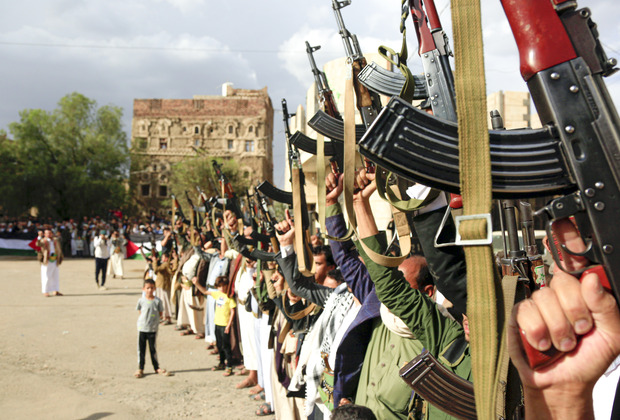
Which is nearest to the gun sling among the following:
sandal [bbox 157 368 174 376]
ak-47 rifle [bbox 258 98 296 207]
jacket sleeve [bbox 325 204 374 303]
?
jacket sleeve [bbox 325 204 374 303]

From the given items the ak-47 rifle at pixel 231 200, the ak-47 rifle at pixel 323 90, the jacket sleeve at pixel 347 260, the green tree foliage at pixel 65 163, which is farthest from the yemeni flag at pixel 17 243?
the jacket sleeve at pixel 347 260

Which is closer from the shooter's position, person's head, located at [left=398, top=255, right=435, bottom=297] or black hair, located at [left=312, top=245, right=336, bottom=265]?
person's head, located at [left=398, top=255, right=435, bottom=297]

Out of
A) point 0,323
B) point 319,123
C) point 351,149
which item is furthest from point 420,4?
point 0,323

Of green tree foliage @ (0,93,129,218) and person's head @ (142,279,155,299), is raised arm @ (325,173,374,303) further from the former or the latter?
green tree foliage @ (0,93,129,218)

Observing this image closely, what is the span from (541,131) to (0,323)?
36.1ft

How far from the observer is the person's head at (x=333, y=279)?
3854 mm

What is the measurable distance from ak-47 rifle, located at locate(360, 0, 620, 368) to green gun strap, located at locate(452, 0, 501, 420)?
0.09 m

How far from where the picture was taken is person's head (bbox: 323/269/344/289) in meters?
3.85

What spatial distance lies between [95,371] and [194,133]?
44.1m

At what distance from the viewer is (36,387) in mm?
6156

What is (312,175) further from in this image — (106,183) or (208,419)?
(106,183)

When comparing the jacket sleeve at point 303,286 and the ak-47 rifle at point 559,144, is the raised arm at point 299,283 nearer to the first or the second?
the jacket sleeve at point 303,286

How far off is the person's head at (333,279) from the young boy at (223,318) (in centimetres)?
300

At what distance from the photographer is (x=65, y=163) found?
33.8 meters
